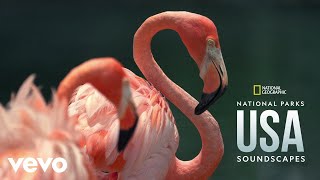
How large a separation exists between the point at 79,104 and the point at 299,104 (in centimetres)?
218

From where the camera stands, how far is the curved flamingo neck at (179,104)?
12.4 feet

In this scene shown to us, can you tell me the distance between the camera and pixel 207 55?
3607mm

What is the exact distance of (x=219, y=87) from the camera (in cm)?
355

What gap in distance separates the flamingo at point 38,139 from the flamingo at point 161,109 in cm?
64

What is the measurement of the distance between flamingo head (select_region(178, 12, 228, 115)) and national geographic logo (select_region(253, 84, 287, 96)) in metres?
1.56

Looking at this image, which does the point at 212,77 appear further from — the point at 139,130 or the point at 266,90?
the point at 266,90

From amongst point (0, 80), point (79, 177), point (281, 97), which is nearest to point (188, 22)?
point (79, 177)

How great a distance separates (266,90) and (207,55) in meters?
1.68

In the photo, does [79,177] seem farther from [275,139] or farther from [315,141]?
[315,141]

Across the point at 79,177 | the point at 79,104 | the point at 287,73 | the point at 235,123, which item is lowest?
the point at 79,177

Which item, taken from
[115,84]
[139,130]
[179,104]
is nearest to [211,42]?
[179,104]

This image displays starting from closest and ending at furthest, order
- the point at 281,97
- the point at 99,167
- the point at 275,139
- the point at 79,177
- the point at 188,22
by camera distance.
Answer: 1. the point at 79,177
2. the point at 99,167
3. the point at 188,22
4. the point at 275,139
5. the point at 281,97

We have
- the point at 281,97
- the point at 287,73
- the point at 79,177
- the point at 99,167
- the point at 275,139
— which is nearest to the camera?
the point at 79,177

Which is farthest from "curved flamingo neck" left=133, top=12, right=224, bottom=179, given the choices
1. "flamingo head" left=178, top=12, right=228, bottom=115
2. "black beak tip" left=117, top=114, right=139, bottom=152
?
"black beak tip" left=117, top=114, right=139, bottom=152
